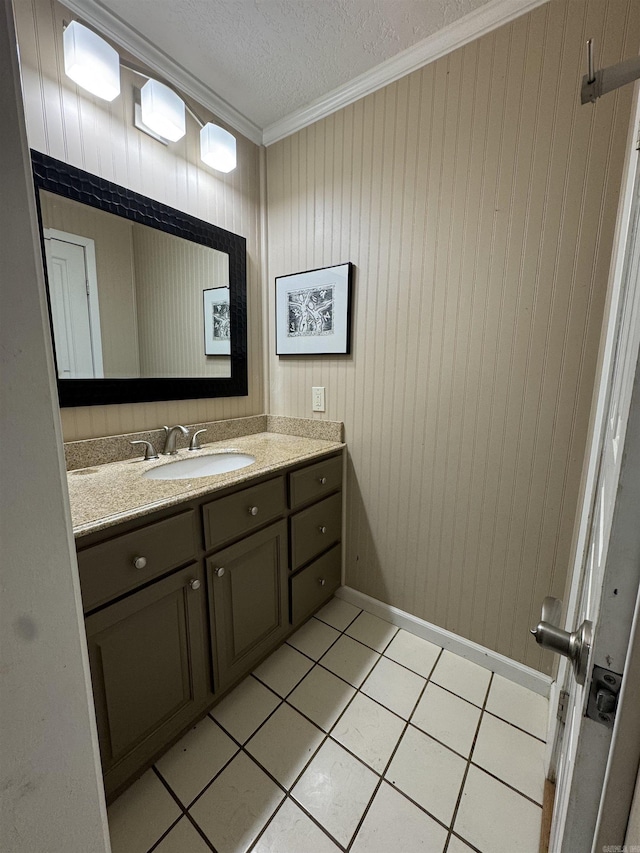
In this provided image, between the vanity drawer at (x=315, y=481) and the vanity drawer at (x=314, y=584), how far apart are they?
344mm

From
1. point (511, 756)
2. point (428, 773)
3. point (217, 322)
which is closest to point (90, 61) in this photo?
point (217, 322)

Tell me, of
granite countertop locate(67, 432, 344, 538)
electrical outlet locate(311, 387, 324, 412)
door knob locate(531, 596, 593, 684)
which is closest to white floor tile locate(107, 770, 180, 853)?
granite countertop locate(67, 432, 344, 538)

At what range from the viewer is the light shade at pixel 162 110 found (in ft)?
4.30

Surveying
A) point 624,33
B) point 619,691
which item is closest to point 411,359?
point 624,33

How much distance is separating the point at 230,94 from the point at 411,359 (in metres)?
1.45

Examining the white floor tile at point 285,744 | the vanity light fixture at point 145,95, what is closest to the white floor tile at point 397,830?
the white floor tile at point 285,744

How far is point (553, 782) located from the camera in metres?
1.02

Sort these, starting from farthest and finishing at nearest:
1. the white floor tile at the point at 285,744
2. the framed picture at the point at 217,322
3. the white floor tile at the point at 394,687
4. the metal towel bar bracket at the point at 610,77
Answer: the framed picture at the point at 217,322, the white floor tile at the point at 394,687, the white floor tile at the point at 285,744, the metal towel bar bracket at the point at 610,77

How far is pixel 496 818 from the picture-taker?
0.98 metres

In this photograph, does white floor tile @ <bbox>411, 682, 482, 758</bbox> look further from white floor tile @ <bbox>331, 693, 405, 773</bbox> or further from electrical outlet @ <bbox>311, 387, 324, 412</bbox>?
electrical outlet @ <bbox>311, 387, 324, 412</bbox>

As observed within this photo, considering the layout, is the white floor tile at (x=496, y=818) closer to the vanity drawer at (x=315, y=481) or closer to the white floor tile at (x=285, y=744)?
the white floor tile at (x=285, y=744)

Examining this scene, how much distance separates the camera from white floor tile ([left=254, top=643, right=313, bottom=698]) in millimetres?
1386

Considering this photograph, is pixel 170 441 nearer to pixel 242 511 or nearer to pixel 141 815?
pixel 242 511

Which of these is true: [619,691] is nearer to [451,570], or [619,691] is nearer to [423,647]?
[451,570]
